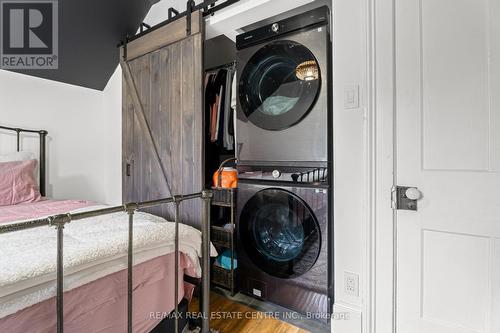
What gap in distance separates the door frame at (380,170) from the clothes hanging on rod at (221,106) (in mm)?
1010

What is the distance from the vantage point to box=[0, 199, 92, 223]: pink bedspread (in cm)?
152

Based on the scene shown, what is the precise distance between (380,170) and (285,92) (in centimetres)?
72

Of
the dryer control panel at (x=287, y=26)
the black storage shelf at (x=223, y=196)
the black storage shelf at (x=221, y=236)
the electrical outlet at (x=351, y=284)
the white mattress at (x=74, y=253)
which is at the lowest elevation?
the electrical outlet at (x=351, y=284)

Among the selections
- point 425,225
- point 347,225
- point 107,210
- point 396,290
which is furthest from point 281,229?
point 107,210

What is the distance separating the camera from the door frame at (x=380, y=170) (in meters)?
1.20

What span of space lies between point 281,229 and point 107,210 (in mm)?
1047

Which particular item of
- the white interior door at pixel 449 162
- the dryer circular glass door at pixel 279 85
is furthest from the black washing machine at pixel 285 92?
the white interior door at pixel 449 162

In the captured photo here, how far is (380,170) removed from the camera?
1220 mm

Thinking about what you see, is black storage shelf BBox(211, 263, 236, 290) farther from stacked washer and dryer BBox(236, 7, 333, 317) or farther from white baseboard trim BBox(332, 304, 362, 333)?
white baseboard trim BBox(332, 304, 362, 333)

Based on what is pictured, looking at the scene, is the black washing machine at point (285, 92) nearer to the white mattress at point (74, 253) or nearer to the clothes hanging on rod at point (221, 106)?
the clothes hanging on rod at point (221, 106)

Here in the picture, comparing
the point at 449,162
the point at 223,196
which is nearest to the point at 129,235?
the point at 223,196

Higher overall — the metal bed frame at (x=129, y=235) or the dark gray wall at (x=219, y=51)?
the dark gray wall at (x=219, y=51)

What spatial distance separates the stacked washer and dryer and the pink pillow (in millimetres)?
1724

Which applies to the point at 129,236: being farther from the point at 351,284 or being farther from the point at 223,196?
the point at 351,284
